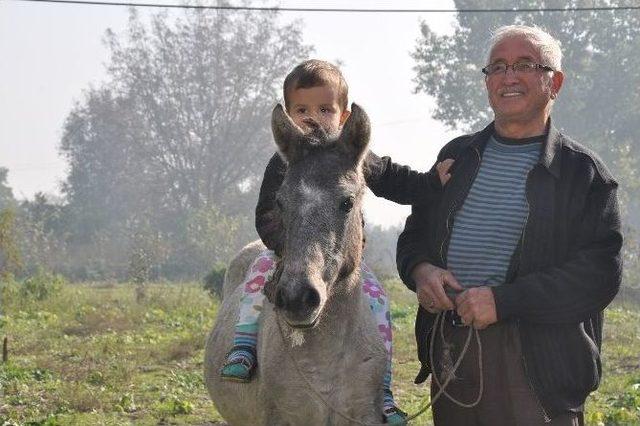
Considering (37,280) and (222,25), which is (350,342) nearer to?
(37,280)

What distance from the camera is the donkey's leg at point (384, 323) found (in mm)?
4504

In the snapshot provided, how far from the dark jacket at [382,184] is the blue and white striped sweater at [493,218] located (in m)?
0.33

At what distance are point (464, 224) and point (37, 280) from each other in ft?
67.7

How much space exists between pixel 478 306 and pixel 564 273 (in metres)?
0.41

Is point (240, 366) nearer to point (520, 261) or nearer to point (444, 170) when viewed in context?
point (444, 170)

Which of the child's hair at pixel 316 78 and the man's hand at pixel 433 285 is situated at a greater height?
the child's hair at pixel 316 78

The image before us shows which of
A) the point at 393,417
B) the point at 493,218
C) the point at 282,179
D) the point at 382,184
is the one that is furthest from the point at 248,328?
the point at 493,218

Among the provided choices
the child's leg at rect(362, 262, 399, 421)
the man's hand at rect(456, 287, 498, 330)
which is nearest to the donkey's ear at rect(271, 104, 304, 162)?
the child's leg at rect(362, 262, 399, 421)

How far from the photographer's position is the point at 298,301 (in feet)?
12.1

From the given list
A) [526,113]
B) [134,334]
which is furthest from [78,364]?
[526,113]

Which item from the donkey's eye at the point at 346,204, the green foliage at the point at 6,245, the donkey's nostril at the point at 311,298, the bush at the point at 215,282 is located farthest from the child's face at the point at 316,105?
the bush at the point at 215,282

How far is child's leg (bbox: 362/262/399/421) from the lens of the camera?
456 centimetres

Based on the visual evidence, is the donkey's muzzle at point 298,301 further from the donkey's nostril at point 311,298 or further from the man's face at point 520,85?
the man's face at point 520,85

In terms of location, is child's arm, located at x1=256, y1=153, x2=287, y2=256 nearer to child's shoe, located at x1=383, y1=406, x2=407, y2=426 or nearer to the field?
child's shoe, located at x1=383, y1=406, x2=407, y2=426
